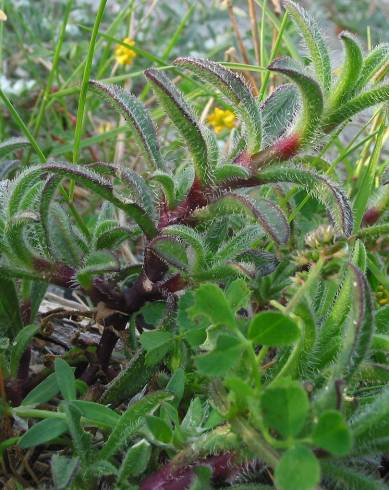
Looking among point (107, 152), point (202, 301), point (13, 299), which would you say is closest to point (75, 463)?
point (202, 301)

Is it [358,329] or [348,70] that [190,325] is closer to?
[358,329]

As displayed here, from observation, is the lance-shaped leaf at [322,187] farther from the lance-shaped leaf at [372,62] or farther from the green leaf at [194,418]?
the green leaf at [194,418]

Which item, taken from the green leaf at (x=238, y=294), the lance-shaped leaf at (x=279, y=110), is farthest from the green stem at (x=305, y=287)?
the lance-shaped leaf at (x=279, y=110)

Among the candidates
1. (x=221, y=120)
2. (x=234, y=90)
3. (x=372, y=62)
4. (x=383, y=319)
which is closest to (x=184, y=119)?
(x=234, y=90)

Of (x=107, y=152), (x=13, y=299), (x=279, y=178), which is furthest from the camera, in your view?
(x=107, y=152)

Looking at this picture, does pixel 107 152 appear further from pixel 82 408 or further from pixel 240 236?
pixel 82 408

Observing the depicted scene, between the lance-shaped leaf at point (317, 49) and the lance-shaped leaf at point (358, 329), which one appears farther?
the lance-shaped leaf at point (317, 49)
